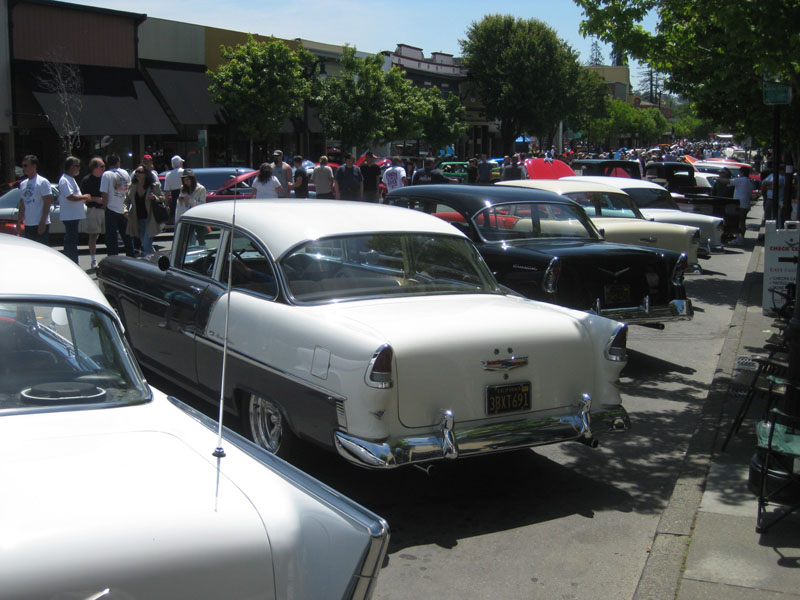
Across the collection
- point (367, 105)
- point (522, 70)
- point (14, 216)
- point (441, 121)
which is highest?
point (522, 70)

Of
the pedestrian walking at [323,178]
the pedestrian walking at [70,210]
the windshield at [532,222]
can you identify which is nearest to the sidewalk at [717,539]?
the windshield at [532,222]

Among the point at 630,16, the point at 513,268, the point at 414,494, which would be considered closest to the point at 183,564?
the point at 414,494

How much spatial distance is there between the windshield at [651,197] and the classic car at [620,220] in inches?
118

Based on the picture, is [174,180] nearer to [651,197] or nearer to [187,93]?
[651,197]

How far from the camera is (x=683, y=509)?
5.27 metres

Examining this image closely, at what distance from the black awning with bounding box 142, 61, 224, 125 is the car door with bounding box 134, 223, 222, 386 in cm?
2619

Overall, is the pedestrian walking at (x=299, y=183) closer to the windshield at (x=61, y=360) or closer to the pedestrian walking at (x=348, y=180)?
the pedestrian walking at (x=348, y=180)

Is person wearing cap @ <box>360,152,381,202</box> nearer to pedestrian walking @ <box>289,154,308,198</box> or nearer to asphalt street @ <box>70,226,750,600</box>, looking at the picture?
pedestrian walking @ <box>289,154,308,198</box>

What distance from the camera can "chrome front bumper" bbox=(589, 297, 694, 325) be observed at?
8508 millimetres

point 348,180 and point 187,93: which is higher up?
point 187,93

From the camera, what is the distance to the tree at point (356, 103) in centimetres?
4047

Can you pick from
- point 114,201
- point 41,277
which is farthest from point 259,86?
point 41,277

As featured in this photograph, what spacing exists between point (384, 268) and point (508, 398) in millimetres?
1405

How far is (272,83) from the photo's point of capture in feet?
114
